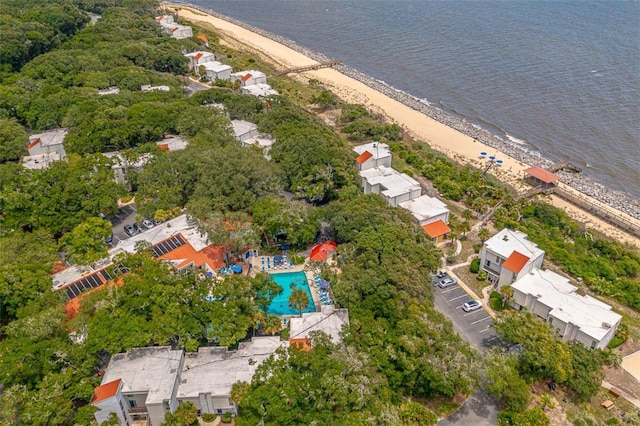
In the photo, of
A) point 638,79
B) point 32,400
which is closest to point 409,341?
point 32,400

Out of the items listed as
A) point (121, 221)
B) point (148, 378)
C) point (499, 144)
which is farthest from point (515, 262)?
point (121, 221)

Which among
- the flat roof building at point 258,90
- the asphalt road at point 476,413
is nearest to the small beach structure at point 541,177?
the asphalt road at point 476,413

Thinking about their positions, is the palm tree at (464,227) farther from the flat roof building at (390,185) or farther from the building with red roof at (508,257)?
the flat roof building at (390,185)

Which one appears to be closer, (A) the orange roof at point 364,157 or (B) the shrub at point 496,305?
(B) the shrub at point 496,305

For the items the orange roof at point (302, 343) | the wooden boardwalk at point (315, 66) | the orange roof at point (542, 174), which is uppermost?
the orange roof at point (302, 343)

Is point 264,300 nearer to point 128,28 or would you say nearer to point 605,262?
point 605,262

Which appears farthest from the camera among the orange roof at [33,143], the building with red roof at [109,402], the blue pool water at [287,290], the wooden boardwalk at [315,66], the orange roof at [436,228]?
the wooden boardwalk at [315,66]

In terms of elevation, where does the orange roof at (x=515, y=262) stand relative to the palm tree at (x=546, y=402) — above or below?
above
